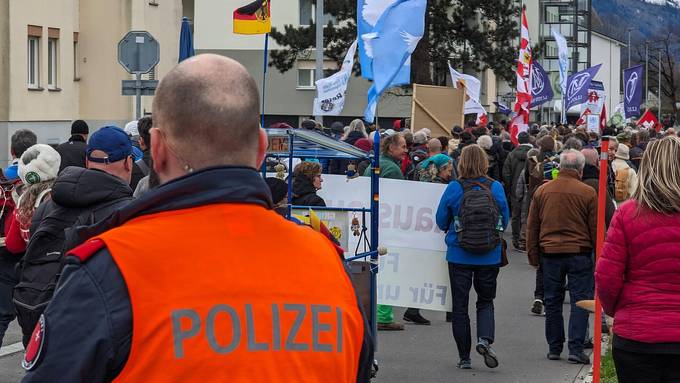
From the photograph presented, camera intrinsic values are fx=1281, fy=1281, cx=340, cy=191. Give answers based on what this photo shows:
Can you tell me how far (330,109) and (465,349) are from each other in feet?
35.4

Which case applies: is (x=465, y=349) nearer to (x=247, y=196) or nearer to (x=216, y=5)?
(x=247, y=196)

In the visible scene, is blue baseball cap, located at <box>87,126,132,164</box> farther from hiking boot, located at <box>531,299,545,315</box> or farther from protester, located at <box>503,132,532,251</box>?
protester, located at <box>503,132,532,251</box>

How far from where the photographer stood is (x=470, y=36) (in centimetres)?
4491

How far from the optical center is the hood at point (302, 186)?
1045 cm

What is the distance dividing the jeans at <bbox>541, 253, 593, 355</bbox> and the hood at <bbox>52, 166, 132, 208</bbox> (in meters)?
5.54

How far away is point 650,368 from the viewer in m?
5.87

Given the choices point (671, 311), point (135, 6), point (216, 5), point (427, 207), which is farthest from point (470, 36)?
point (671, 311)

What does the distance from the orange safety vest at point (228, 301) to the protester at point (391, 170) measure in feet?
32.3

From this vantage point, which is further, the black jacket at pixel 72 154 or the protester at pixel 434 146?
the protester at pixel 434 146

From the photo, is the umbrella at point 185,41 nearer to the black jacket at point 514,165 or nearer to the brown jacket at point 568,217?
the brown jacket at point 568,217

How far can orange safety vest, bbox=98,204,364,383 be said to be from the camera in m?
2.35

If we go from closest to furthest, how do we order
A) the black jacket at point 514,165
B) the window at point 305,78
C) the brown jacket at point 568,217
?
the brown jacket at point 568,217 < the black jacket at point 514,165 < the window at point 305,78

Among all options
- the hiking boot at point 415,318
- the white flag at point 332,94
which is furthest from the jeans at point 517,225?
the hiking boot at point 415,318

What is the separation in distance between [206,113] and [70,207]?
3.41 meters
